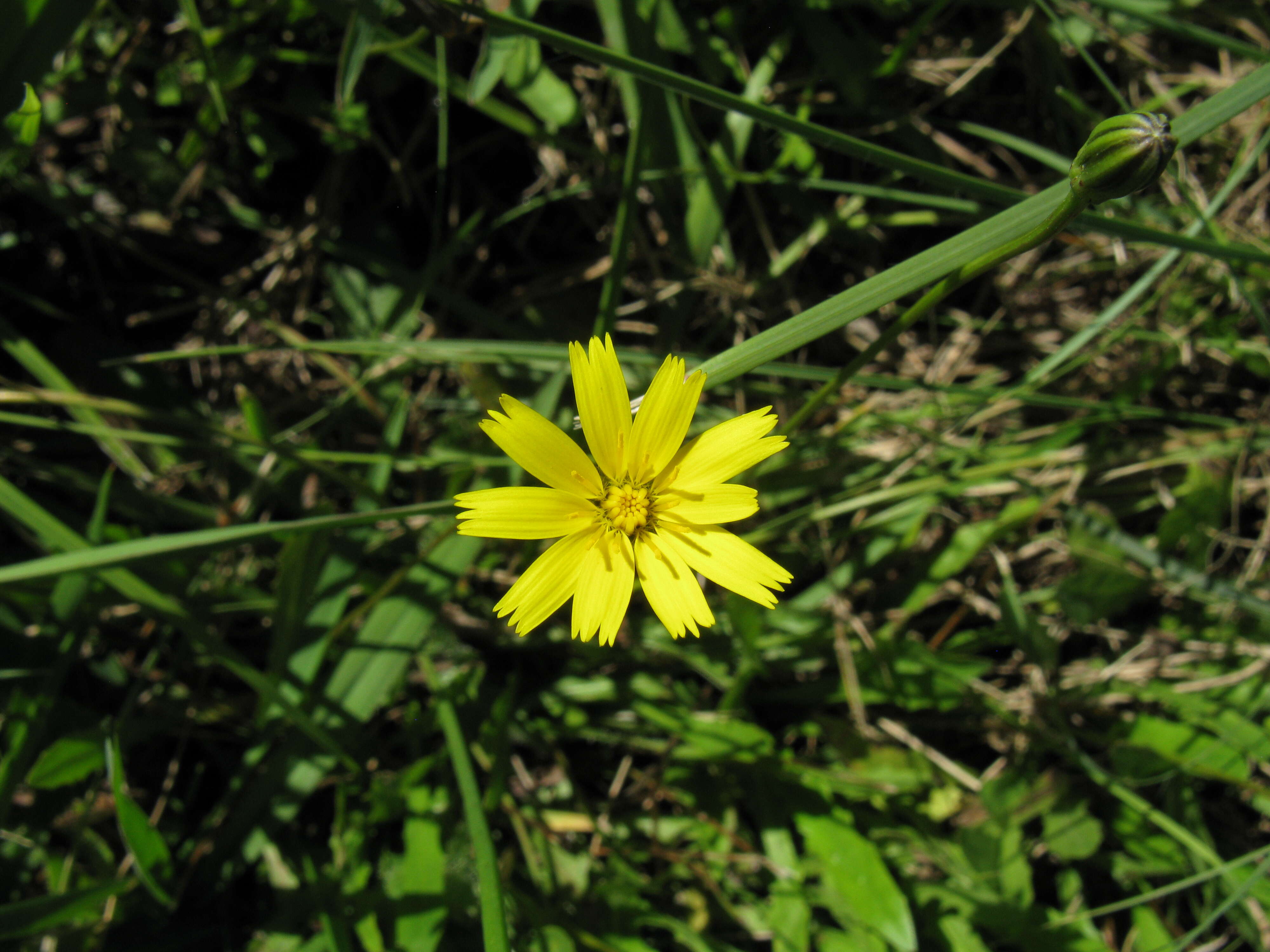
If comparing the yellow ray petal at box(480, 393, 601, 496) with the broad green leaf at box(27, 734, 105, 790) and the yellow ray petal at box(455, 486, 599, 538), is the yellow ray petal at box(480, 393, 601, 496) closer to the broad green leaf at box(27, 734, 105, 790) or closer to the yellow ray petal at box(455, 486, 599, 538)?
the yellow ray petal at box(455, 486, 599, 538)

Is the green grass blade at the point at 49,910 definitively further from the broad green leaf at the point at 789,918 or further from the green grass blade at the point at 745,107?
the green grass blade at the point at 745,107

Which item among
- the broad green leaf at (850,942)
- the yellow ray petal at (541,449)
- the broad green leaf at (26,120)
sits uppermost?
the broad green leaf at (26,120)

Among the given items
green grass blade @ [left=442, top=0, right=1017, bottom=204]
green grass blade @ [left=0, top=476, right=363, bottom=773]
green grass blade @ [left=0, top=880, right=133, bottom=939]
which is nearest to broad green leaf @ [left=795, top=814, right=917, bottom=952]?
green grass blade @ [left=0, top=476, right=363, bottom=773]

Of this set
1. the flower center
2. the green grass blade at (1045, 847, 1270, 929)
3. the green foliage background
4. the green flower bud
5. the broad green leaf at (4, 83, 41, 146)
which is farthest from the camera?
the green foliage background

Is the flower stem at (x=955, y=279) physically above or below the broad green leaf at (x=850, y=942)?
above

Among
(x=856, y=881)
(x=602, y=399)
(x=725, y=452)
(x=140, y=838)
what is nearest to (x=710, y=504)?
(x=725, y=452)

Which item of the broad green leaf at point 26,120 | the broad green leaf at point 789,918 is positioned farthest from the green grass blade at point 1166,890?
the broad green leaf at point 26,120

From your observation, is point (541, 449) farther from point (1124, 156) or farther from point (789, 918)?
point (789, 918)
